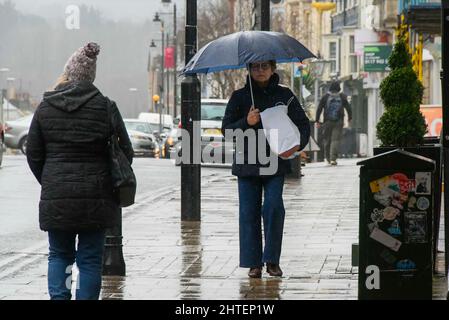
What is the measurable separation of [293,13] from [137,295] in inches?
2826

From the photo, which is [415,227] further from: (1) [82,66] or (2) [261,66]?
(2) [261,66]

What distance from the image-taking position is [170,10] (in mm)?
86562

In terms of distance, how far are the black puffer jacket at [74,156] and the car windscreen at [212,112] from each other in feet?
76.9

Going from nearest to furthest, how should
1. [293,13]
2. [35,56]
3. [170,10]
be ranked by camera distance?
[293,13]
[170,10]
[35,56]

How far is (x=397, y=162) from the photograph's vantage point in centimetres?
904

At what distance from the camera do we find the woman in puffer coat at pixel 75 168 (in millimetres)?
8453

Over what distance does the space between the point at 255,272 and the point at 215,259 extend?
134 centimetres

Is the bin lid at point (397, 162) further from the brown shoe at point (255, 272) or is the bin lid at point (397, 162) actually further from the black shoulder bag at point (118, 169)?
the brown shoe at point (255, 272)

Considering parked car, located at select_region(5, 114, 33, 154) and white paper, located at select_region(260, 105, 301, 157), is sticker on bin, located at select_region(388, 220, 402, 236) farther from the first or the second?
parked car, located at select_region(5, 114, 33, 154)

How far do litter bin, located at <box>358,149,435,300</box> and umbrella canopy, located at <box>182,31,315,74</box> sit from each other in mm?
2293

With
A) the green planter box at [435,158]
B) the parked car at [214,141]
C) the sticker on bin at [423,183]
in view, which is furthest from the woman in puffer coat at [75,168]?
the parked car at [214,141]

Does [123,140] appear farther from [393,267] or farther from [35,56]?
[35,56]

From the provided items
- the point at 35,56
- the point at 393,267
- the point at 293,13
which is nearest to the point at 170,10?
the point at 293,13

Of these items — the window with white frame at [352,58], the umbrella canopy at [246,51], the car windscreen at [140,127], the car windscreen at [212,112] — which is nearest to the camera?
the umbrella canopy at [246,51]
